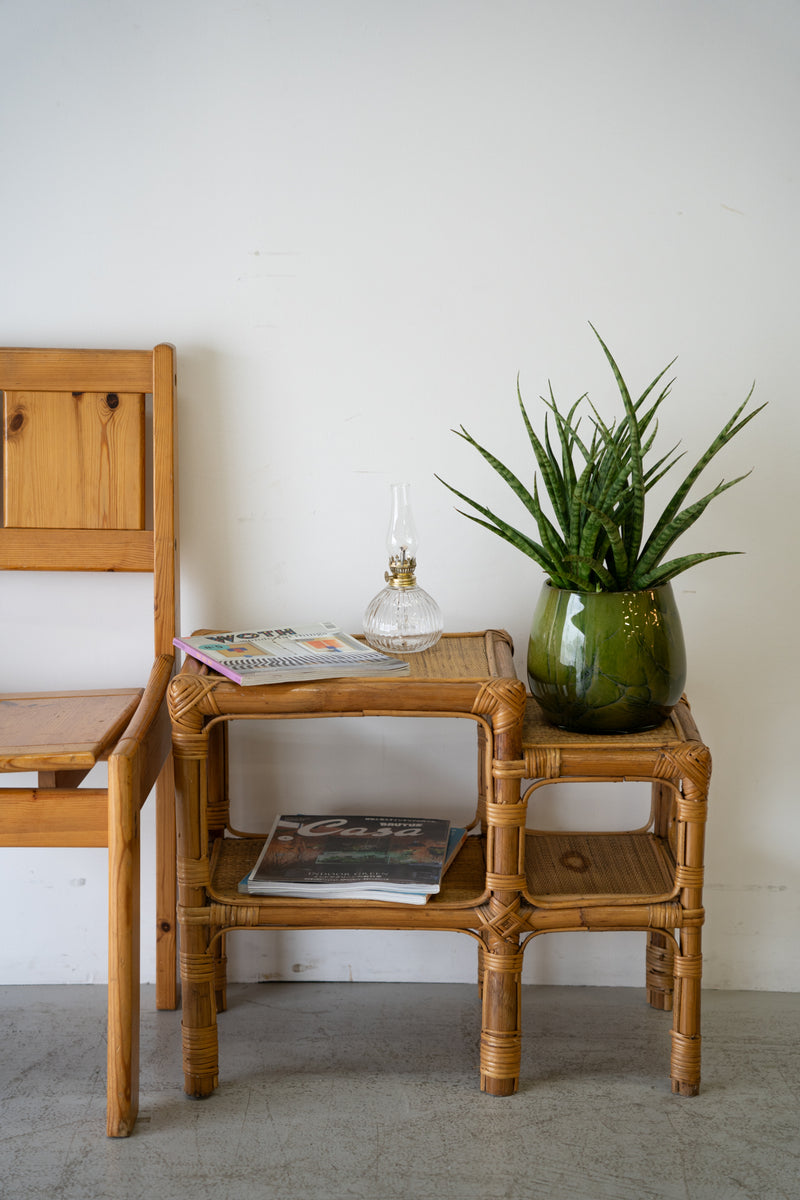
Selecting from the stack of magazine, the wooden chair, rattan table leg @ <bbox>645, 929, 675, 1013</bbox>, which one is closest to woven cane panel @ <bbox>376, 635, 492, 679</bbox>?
the stack of magazine

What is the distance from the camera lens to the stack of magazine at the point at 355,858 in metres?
1.57

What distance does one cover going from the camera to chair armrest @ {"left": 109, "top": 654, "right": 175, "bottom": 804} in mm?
1464

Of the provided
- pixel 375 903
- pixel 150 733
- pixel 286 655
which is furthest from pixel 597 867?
pixel 150 733

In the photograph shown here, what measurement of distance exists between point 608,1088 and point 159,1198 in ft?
2.34

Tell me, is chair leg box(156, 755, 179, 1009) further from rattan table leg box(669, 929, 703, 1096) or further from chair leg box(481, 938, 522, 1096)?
rattan table leg box(669, 929, 703, 1096)

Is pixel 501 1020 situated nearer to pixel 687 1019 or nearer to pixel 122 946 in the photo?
pixel 687 1019

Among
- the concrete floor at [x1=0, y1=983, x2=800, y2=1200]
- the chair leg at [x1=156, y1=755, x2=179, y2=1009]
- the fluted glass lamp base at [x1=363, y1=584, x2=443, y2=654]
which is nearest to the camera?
the concrete floor at [x1=0, y1=983, x2=800, y2=1200]

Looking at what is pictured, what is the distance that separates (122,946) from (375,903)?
38cm

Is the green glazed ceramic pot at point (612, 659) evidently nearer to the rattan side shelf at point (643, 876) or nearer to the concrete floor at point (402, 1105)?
the rattan side shelf at point (643, 876)

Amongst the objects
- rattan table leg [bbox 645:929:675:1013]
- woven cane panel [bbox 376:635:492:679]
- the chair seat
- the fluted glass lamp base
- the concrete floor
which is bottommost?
the concrete floor

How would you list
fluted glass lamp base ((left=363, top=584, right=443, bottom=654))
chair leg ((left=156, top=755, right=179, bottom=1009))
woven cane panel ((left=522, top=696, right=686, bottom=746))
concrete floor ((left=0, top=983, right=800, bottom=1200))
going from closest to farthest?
concrete floor ((left=0, top=983, right=800, bottom=1200)) < woven cane panel ((left=522, top=696, right=686, bottom=746)) < fluted glass lamp base ((left=363, top=584, right=443, bottom=654)) < chair leg ((left=156, top=755, right=179, bottom=1009))

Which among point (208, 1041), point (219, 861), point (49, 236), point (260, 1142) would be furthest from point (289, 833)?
point (49, 236)

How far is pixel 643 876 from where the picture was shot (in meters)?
1.68

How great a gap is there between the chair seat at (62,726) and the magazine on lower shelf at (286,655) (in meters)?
0.17
